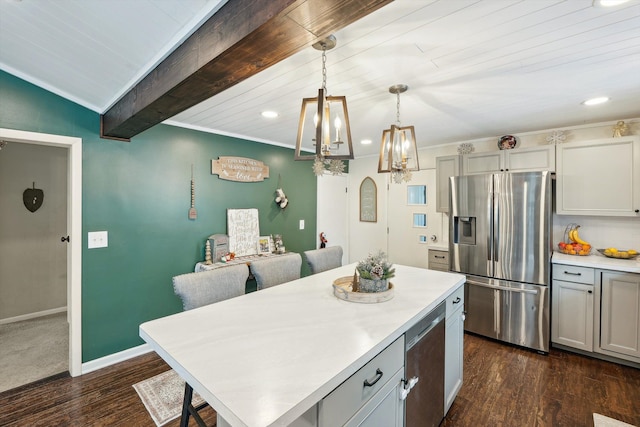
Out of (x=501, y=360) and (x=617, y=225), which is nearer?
(x=501, y=360)

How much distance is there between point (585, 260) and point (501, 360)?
1279 millimetres

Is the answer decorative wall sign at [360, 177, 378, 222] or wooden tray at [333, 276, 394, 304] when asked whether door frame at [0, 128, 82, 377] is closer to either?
wooden tray at [333, 276, 394, 304]

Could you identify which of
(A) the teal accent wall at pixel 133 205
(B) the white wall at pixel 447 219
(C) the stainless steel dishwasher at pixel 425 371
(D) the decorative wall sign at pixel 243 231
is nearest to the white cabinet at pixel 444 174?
(B) the white wall at pixel 447 219

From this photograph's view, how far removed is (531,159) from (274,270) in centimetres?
307

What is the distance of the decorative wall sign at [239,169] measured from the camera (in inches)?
133

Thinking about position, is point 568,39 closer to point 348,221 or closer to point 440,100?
point 440,100

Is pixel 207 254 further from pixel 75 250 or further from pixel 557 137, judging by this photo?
pixel 557 137

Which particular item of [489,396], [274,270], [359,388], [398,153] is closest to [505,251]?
[489,396]

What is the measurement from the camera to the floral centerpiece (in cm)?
170

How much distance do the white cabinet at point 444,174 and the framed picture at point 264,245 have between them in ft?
7.48

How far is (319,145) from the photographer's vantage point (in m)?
1.45

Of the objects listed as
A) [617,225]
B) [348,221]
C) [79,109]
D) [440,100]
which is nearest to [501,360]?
[617,225]

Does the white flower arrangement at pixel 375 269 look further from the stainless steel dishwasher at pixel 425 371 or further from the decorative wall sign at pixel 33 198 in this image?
the decorative wall sign at pixel 33 198

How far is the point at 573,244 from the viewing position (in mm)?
3105
